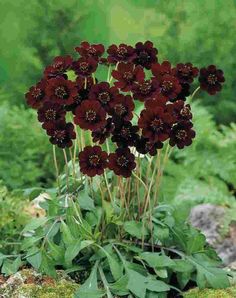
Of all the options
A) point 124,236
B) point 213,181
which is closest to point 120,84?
point 124,236

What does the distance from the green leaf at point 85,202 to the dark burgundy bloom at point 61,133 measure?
0.37 m

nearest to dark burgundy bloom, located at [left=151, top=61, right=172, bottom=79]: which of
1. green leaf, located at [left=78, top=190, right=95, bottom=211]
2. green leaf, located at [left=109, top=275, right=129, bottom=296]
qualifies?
green leaf, located at [left=78, top=190, right=95, bottom=211]

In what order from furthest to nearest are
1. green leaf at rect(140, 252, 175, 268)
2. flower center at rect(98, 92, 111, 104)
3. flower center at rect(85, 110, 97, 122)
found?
green leaf at rect(140, 252, 175, 268) < flower center at rect(98, 92, 111, 104) < flower center at rect(85, 110, 97, 122)

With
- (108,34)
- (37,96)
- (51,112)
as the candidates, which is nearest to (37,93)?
(37,96)

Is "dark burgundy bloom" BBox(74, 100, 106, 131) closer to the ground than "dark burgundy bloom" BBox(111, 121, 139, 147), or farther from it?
farther from it

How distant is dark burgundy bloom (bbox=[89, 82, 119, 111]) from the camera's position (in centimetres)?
311

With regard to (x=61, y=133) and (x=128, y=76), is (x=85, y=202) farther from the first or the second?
(x=128, y=76)

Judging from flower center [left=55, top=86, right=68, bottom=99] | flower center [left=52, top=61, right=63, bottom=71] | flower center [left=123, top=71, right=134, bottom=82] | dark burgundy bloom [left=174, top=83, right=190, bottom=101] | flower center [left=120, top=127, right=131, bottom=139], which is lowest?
flower center [left=120, top=127, right=131, bottom=139]

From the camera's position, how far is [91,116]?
300 centimetres

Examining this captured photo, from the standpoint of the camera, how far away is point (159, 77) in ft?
10.6

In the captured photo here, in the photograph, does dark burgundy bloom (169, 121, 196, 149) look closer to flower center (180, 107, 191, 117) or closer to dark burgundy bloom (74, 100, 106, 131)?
flower center (180, 107, 191, 117)

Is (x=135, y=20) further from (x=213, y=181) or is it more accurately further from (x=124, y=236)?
(x=124, y=236)

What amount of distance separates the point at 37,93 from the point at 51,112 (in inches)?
5.3

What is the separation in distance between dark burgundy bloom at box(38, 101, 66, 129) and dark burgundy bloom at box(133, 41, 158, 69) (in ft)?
1.52
